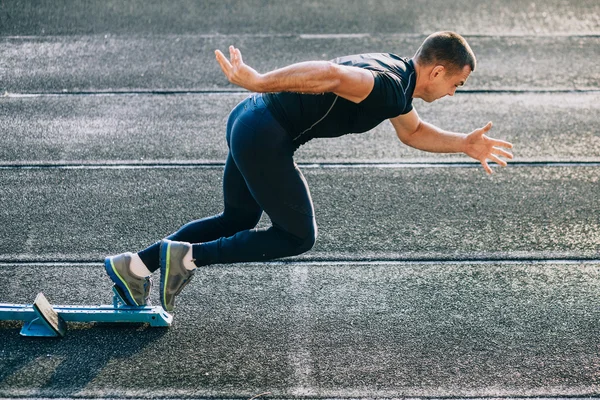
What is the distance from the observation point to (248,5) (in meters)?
10.1

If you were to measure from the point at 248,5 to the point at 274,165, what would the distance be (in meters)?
6.81

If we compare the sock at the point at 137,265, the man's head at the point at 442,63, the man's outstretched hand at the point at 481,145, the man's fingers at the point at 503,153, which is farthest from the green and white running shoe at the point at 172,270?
the man's fingers at the point at 503,153

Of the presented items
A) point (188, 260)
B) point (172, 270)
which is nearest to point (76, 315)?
point (172, 270)

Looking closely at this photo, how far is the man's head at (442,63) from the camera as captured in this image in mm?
3662

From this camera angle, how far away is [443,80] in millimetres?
3752

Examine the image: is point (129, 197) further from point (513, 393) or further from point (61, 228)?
point (513, 393)

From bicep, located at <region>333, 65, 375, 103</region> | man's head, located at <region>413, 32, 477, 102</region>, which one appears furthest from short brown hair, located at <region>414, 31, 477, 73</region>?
bicep, located at <region>333, 65, 375, 103</region>

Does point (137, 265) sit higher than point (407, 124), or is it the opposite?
point (407, 124)

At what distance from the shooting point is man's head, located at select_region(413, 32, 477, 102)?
366 centimetres

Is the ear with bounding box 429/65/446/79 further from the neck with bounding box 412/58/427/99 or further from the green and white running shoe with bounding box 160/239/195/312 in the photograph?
the green and white running shoe with bounding box 160/239/195/312

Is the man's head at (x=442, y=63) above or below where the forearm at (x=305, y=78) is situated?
above

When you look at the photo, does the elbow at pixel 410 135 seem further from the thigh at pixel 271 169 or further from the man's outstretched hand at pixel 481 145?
the thigh at pixel 271 169

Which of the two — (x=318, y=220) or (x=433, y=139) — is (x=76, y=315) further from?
(x=433, y=139)

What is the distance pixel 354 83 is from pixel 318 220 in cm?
229
